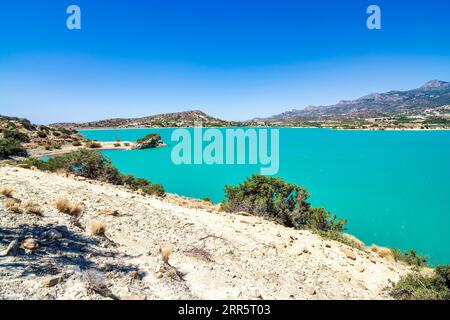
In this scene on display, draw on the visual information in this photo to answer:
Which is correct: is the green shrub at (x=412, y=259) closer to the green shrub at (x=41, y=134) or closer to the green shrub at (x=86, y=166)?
the green shrub at (x=86, y=166)

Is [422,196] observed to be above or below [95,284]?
below

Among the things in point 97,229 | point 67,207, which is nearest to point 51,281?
point 97,229

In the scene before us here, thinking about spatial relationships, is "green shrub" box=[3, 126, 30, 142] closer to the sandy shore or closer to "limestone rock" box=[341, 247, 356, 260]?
the sandy shore

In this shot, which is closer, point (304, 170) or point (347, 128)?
point (304, 170)

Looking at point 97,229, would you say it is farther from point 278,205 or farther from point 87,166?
point 87,166

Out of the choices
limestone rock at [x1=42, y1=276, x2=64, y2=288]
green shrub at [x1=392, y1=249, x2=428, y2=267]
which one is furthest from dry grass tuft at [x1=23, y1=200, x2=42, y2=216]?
green shrub at [x1=392, y1=249, x2=428, y2=267]

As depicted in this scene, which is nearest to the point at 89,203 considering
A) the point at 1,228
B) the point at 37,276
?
the point at 1,228

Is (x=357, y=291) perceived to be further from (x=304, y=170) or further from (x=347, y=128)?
(x=347, y=128)
